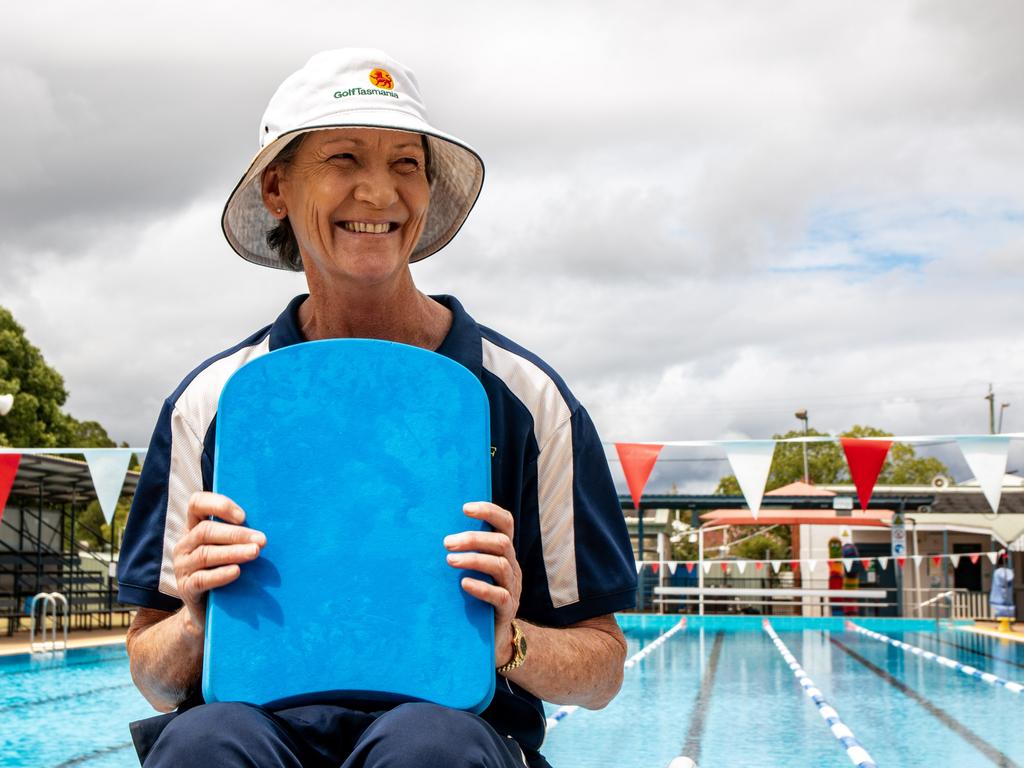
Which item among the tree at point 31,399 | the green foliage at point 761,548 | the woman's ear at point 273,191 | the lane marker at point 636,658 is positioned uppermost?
the tree at point 31,399

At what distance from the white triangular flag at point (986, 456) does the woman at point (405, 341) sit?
8.24 metres

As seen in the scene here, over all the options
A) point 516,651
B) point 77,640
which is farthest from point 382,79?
point 77,640

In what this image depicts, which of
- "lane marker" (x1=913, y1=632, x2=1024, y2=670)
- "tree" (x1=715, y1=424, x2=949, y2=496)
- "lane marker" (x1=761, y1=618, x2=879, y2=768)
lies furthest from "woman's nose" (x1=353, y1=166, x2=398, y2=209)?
"tree" (x1=715, y1=424, x2=949, y2=496)

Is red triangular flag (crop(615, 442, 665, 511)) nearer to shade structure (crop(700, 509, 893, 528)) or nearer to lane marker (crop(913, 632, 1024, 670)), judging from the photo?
lane marker (crop(913, 632, 1024, 670))

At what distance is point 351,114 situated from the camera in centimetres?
163

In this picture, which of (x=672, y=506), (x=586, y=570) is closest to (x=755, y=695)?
(x=586, y=570)

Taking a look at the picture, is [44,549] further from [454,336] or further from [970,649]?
[454,336]

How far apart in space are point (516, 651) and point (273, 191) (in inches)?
35.6

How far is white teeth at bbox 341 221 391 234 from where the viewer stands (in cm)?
171

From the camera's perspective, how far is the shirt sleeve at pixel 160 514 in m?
1.76

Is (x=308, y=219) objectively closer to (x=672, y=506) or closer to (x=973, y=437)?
(x=973, y=437)

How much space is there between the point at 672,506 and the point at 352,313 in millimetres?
25226

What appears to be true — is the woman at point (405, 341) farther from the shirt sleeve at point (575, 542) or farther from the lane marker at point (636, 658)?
the lane marker at point (636, 658)

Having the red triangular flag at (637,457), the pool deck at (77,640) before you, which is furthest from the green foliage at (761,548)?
the red triangular flag at (637,457)
